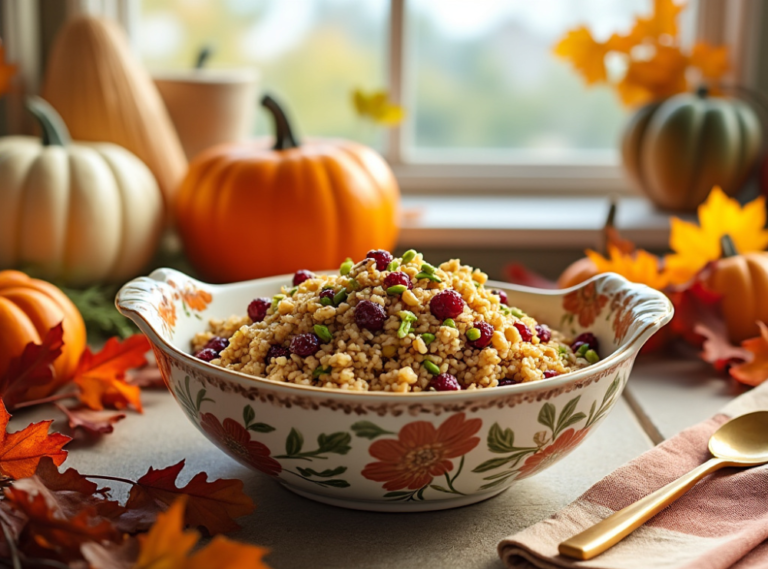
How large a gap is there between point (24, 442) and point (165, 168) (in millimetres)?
950

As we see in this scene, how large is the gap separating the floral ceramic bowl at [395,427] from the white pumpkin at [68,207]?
641 millimetres

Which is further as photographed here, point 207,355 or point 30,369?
point 30,369

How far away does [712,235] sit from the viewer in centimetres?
140

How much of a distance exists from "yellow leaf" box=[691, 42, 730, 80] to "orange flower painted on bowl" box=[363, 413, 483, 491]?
141 centimetres

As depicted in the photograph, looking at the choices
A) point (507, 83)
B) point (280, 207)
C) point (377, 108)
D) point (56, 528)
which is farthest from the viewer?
point (507, 83)

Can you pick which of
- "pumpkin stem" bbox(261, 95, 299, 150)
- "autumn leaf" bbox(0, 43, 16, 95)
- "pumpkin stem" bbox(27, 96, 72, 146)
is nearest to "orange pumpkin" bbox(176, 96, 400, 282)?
"pumpkin stem" bbox(261, 95, 299, 150)

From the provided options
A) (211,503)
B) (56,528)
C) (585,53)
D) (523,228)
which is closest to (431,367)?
(211,503)

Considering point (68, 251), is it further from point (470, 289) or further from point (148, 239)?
point (470, 289)

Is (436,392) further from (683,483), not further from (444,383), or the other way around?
(683,483)

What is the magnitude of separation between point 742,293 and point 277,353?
810 mm

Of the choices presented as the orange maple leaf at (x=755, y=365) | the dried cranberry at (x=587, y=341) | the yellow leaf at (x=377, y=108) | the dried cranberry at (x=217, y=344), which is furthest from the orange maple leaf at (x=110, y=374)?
the yellow leaf at (x=377, y=108)

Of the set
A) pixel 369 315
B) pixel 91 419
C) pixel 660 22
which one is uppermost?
pixel 660 22

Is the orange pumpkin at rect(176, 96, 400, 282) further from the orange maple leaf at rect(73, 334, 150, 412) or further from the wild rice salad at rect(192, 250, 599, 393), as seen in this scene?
the wild rice salad at rect(192, 250, 599, 393)

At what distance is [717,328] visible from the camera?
1.29 meters
